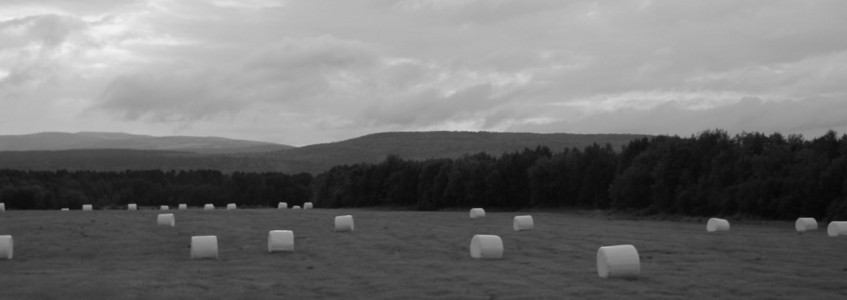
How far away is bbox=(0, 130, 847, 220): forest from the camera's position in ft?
215

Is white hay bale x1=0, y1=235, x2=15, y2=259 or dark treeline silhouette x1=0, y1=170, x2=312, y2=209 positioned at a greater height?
dark treeline silhouette x1=0, y1=170, x2=312, y2=209

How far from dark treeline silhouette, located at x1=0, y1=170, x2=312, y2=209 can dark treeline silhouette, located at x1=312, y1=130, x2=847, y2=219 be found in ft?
63.0

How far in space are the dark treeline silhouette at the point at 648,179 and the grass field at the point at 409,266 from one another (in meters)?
18.4

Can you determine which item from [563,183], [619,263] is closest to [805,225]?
[619,263]

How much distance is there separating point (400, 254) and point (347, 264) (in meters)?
4.12

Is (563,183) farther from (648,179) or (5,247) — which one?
(5,247)

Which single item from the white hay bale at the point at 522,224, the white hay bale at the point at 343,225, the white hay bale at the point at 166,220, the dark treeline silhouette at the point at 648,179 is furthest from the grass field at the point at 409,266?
the dark treeline silhouette at the point at 648,179

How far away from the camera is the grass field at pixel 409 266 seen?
2392 centimetres

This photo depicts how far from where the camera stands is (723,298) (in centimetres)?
2234

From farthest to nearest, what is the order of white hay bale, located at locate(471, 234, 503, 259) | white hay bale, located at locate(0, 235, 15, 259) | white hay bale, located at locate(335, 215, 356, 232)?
white hay bale, located at locate(335, 215, 356, 232) < white hay bale, located at locate(0, 235, 15, 259) < white hay bale, located at locate(471, 234, 503, 259)

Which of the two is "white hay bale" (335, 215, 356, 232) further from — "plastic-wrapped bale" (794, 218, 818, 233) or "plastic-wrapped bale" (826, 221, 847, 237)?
"plastic-wrapped bale" (794, 218, 818, 233)

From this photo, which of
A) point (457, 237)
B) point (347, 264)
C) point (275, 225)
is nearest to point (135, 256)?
point (347, 264)

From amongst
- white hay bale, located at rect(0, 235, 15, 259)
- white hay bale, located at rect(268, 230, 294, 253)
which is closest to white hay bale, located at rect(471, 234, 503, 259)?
white hay bale, located at rect(268, 230, 294, 253)

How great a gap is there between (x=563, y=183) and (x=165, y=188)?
66768 millimetres
